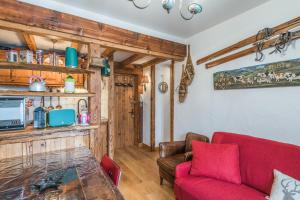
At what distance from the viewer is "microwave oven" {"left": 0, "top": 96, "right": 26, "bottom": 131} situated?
157 centimetres

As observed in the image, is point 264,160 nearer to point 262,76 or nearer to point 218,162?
point 218,162

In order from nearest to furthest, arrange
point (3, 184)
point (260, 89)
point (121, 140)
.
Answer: point (3, 184)
point (260, 89)
point (121, 140)

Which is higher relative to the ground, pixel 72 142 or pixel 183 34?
pixel 183 34

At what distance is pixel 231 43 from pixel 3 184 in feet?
9.36

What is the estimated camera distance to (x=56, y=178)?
3.71 feet

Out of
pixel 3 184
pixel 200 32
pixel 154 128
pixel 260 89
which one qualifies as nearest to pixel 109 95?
pixel 154 128

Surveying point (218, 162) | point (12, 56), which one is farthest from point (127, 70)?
point (218, 162)

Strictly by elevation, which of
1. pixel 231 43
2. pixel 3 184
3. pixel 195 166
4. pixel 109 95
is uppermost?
pixel 231 43

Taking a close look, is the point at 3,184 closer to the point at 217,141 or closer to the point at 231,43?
the point at 217,141

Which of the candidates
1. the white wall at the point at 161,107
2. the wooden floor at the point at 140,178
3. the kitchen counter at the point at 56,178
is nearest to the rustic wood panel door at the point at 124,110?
the wooden floor at the point at 140,178

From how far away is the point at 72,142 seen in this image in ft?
6.26

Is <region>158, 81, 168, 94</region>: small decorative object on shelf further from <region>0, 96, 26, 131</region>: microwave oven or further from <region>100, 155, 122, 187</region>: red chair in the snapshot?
<region>0, 96, 26, 131</region>: microwave oven

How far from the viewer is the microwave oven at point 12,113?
157 cm

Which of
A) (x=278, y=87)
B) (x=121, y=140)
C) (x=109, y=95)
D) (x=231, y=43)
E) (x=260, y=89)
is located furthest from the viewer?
(x=121, y=140)
